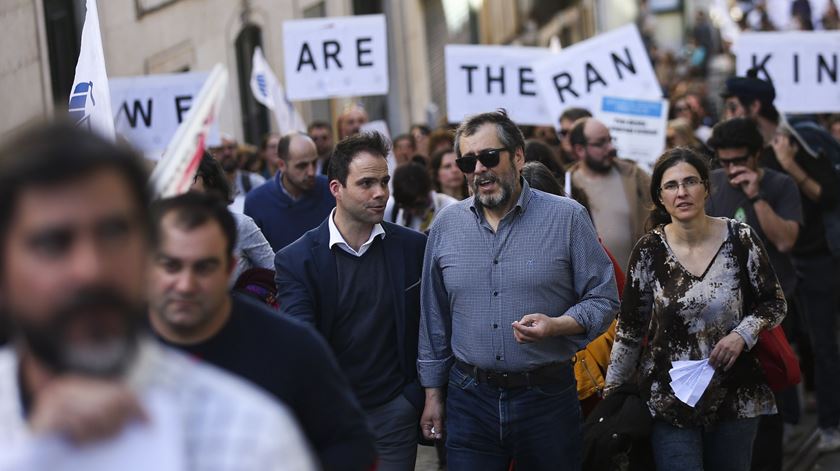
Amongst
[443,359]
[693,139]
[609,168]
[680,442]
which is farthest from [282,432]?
[693,139]

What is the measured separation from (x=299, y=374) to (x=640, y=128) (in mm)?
7790

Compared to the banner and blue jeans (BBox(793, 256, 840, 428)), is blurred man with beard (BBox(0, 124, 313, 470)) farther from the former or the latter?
blue jeans (BBox(793, 256, 840, 428))

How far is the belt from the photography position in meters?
5.30

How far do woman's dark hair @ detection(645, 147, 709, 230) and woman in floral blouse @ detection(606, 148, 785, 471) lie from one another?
79 mm

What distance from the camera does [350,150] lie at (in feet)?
19.4

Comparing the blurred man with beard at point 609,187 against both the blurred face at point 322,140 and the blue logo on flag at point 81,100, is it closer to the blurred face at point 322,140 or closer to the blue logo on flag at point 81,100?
the blue logo on flag at point 81,100

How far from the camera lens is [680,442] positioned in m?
5.74

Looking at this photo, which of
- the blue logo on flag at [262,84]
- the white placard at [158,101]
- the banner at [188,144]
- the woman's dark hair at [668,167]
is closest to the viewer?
the banner at [188,144]

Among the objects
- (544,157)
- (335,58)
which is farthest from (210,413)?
(335,58)

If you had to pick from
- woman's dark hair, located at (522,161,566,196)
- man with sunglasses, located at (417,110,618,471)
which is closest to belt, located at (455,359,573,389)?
man with sunglasses, located at (417,110,618,471)

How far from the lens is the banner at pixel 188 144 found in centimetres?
267

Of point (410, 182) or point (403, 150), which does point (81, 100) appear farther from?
point (403, 150)

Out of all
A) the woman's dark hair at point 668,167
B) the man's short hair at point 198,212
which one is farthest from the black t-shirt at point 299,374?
the woman's dark hair at point 668,167

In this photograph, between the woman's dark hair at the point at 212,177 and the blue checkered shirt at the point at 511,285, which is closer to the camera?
the blue checkered shirt at the point at 511,285
